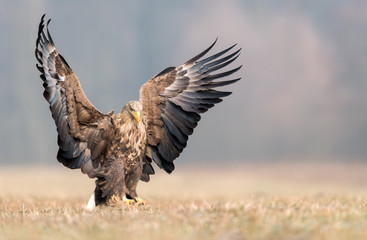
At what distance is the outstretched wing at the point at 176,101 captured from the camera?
416 inches

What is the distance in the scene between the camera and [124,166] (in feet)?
32.0

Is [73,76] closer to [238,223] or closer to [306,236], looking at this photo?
[238,223]

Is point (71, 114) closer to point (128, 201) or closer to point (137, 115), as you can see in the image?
point (137, 115)

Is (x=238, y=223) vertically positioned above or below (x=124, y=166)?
below

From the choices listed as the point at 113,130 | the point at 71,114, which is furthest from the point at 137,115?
the point at 71,114

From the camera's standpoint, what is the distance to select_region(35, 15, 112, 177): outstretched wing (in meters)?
9.68

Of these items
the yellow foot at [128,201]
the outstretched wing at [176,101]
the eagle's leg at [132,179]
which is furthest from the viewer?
the outstretched wing at [176,101]

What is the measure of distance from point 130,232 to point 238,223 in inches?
46.8

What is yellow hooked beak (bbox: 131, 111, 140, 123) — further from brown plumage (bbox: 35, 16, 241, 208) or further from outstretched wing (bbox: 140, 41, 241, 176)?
outstretched wing (bbox: 140, 41, 241, 176)

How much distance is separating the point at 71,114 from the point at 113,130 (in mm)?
839

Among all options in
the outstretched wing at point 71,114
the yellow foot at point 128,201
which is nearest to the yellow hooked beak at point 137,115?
the outstretched wing at point 71,114

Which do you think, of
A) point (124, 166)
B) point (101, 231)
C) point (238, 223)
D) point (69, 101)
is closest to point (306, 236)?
point (238, 223)

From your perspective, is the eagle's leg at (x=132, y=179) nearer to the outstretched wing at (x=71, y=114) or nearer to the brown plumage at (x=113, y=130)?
the brown plumage at (x=113, y=130)

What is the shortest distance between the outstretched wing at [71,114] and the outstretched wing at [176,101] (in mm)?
1089
